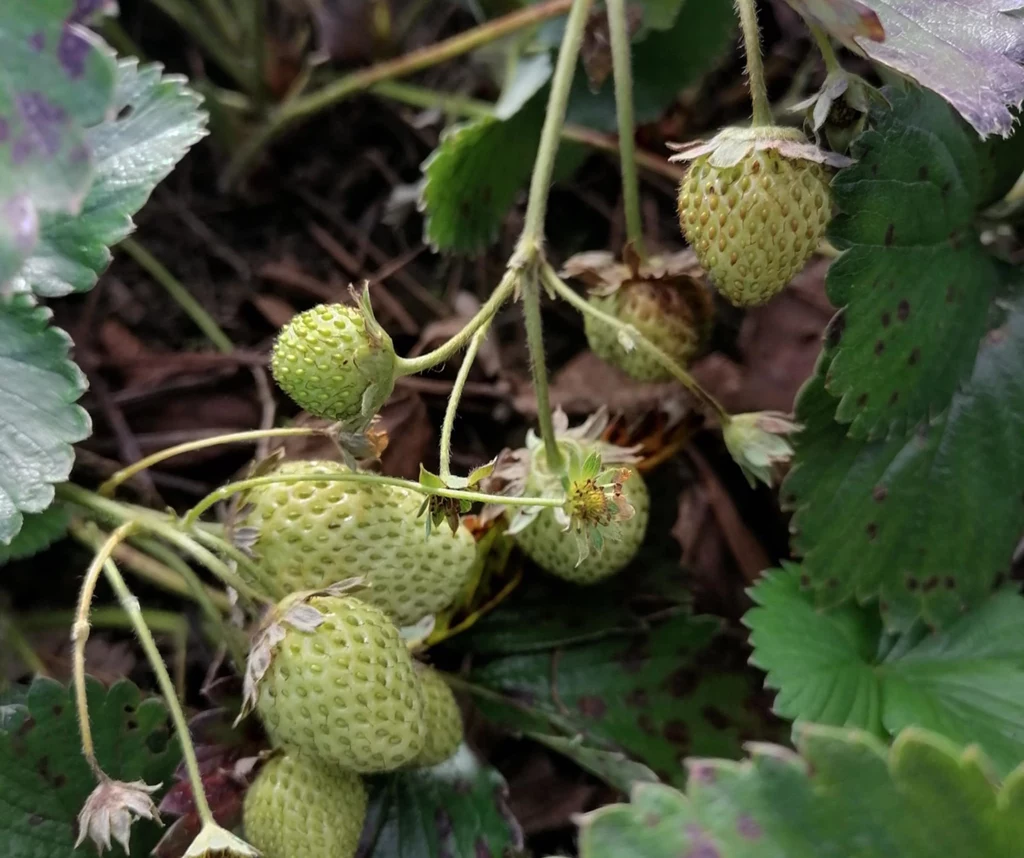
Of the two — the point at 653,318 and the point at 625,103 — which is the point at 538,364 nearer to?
the point at 653,318

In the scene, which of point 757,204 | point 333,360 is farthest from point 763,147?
point 333,360

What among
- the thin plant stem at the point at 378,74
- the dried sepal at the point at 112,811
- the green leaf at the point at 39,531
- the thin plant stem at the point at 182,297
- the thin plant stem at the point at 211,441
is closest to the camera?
the dried sepal at the point at 112,811

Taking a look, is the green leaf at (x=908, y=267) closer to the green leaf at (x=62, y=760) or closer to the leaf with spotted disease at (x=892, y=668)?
the leaf with spotted disease at (x=892, y=668)

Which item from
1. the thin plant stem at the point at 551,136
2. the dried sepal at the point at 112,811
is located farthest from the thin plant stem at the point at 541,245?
the dried sepal at the point at 112,811

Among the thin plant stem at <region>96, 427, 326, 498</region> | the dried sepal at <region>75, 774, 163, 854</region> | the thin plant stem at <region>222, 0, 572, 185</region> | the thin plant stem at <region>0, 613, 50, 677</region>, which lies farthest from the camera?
the thin plant stem at <region>222, 0, 572, 185</region>

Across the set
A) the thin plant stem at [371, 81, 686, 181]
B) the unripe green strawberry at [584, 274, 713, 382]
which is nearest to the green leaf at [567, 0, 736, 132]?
the thin plant stem at [371, 81, 686, 181]

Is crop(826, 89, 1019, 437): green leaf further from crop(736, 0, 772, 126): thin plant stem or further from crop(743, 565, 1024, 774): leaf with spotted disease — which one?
crop(743, 565, 1024, 774): leaf with spotted disease
